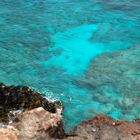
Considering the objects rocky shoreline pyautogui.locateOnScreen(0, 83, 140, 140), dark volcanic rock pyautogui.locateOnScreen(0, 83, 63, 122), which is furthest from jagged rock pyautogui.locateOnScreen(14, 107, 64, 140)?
dark volcanic rock pyautogui.locateOnScreen(0, 83, 63, 122)

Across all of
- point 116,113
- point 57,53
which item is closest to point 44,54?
point 57,53

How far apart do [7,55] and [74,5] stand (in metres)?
4.97

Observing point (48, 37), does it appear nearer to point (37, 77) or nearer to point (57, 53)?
point (57, 53)

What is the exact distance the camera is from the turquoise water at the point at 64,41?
8.67m

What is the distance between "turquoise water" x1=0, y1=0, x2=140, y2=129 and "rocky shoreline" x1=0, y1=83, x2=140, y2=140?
181 cm

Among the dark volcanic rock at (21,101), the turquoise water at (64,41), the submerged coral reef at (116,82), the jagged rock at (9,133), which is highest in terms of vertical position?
the jagged rock at (9,133)

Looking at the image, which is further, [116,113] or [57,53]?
[57,53]

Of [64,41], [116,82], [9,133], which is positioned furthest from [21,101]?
[64,41]

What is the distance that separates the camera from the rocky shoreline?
495cm

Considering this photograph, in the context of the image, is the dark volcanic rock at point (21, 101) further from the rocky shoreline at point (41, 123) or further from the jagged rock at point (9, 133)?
the jagged rock at point (9, 133)

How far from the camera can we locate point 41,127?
196 inches

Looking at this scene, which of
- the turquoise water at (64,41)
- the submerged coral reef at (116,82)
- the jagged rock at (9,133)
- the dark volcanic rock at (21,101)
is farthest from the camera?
the turquoise water at (64,41)

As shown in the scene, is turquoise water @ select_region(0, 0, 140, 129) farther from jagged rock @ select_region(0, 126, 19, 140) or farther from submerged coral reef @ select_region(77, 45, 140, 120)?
jagged rock @ select_region(0, 126, 19, 140)

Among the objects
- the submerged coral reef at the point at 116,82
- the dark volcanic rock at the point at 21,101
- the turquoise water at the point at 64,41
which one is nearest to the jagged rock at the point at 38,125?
the dark volcanic rock at the point at 21,101
